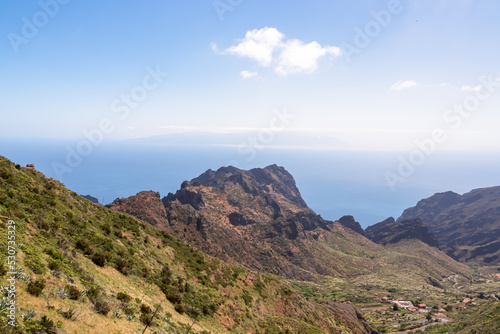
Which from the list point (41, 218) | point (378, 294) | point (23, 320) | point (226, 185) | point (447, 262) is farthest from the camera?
point (226, 185)

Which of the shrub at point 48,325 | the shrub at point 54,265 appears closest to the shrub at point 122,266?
the shrub at point 54,265

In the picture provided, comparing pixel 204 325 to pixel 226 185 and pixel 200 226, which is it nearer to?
pixel 200 226

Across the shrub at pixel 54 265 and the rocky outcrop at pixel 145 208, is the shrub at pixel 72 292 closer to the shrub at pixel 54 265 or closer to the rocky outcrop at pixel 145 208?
the shrub at pixel 54 265

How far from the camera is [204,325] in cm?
2239

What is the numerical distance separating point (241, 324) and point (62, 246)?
19.6 meters

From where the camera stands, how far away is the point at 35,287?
11.3m

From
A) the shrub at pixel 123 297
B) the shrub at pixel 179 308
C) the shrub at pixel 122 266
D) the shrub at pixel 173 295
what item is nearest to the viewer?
the shrub at pixel 123 297

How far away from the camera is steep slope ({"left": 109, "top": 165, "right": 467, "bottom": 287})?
87.6m

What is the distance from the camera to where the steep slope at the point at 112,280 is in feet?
39.0

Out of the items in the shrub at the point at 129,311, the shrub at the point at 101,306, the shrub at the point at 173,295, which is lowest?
the shrub at the point at 173,295

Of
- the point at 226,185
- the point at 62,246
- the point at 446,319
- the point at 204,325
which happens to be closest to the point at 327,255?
the point at 446,319

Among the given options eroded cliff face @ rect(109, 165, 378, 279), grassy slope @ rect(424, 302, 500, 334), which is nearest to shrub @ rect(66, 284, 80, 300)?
grassy slope @ rect(424, 302, 500, 334)

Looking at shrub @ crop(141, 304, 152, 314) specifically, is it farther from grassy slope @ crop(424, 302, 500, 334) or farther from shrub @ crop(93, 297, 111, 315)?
grassy slope @ crop(424, 302, 500, 334)

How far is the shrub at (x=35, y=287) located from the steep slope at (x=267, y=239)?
6573cm
